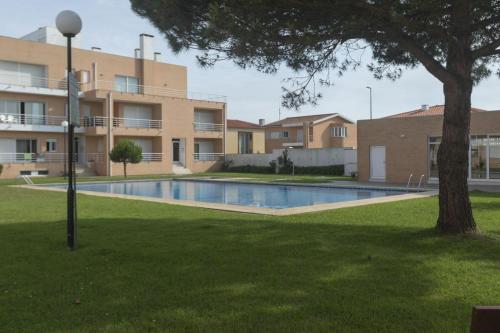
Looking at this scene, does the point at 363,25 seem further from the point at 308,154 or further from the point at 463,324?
the point at 308,154

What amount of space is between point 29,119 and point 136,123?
816 cm

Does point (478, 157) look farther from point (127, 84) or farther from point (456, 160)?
point (127, 84)

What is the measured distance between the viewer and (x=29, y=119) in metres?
37.2

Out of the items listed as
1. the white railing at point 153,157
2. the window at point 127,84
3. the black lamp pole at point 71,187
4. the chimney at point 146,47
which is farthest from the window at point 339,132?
the black lamp pole at point 71,187

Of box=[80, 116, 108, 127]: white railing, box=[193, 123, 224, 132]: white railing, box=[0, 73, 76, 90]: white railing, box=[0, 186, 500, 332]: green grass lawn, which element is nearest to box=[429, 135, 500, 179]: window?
box=[0, 186, 500, 332]: green grass lawn

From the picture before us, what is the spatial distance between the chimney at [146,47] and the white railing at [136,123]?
6661mm

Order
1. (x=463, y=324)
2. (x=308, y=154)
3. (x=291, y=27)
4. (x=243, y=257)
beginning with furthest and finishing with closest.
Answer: (x=308, y=154), (x=291, y=27), (x=243, y=257), (x=463, y=324)

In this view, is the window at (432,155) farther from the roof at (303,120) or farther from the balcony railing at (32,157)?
the roof at (303,120)

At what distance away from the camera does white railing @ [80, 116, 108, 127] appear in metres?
38.3

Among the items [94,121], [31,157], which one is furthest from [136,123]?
[31,157]

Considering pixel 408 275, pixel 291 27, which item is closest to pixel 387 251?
pixel 408 275

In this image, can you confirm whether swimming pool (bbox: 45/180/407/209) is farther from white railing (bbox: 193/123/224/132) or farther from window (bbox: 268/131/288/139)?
window (bbox: 268/131/288/139)

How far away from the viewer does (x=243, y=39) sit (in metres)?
8.15

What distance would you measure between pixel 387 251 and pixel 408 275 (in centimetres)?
148
